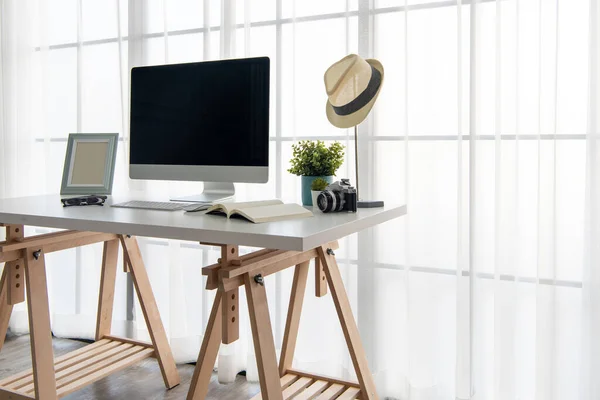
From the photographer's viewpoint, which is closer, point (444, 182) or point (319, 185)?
point (319, 185)

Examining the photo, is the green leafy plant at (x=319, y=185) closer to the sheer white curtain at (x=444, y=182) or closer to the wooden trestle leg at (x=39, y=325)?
the sheer white curtain at (x=444, y=182)

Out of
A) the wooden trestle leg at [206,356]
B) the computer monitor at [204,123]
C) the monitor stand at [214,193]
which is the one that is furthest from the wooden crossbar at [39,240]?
the wooden trestle leg at [206,356]

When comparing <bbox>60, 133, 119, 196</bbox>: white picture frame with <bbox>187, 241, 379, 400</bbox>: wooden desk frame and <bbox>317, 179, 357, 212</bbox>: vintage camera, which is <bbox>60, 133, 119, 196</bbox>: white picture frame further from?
<bbox>317, 179, 357, 212</bbox>: vintage camera

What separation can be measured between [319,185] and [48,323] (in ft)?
3.40

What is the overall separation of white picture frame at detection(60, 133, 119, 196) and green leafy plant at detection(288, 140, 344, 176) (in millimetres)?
727

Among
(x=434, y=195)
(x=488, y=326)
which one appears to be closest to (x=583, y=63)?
(x=434, y=195)

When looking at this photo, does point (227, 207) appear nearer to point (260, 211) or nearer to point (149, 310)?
point (260, 211)

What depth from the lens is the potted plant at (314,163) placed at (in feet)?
6.24

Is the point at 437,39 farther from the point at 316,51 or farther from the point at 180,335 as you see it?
the point at 180,335

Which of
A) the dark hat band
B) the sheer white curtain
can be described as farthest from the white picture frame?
the dark hat band

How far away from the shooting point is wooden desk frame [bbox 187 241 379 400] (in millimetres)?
1582

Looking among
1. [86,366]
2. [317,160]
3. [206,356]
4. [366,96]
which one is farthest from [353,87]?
[86,366]

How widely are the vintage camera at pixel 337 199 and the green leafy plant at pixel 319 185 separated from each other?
8 centimetres

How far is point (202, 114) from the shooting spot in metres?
2.03
